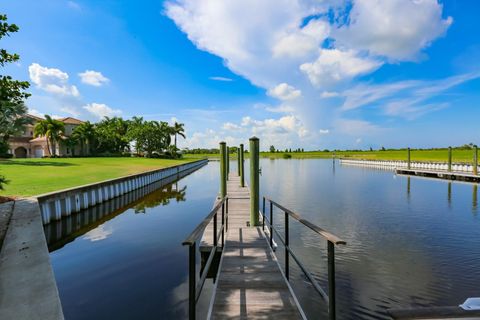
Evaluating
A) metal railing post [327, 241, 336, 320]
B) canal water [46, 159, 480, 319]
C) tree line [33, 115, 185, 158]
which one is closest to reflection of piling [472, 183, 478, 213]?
canal water [46, 159, 480, 319]

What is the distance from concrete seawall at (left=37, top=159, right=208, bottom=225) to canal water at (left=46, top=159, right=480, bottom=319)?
502 mm

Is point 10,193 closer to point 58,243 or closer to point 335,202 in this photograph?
point 58,243

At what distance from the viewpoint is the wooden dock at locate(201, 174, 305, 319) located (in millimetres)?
3773

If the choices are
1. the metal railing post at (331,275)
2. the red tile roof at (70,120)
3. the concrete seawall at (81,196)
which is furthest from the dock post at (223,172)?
the red tile roof at (70,120)

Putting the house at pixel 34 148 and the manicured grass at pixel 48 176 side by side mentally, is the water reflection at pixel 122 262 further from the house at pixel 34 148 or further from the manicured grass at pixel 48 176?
the house at pixel 34 148

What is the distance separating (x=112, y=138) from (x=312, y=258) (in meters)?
64.7

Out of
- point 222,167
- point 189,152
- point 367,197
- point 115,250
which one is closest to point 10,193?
point 115,250

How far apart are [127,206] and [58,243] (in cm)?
709

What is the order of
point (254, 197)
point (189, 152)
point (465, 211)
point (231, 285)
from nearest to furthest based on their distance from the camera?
point (231, 285) → point (254, 197) → point (465, 211) → point (189, 152)

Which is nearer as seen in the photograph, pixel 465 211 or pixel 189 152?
pixel 465 211

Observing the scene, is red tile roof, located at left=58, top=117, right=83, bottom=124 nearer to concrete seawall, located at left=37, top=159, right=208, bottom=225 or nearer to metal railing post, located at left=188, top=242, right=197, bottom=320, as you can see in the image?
concrete seawall, located at left=37, top=159, right=208, bottom=225

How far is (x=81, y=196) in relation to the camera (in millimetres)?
13945

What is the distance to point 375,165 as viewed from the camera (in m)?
55.1

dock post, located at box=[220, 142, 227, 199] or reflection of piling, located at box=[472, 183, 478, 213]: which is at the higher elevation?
dock post, located at box=[220, 142, 227, 199]
